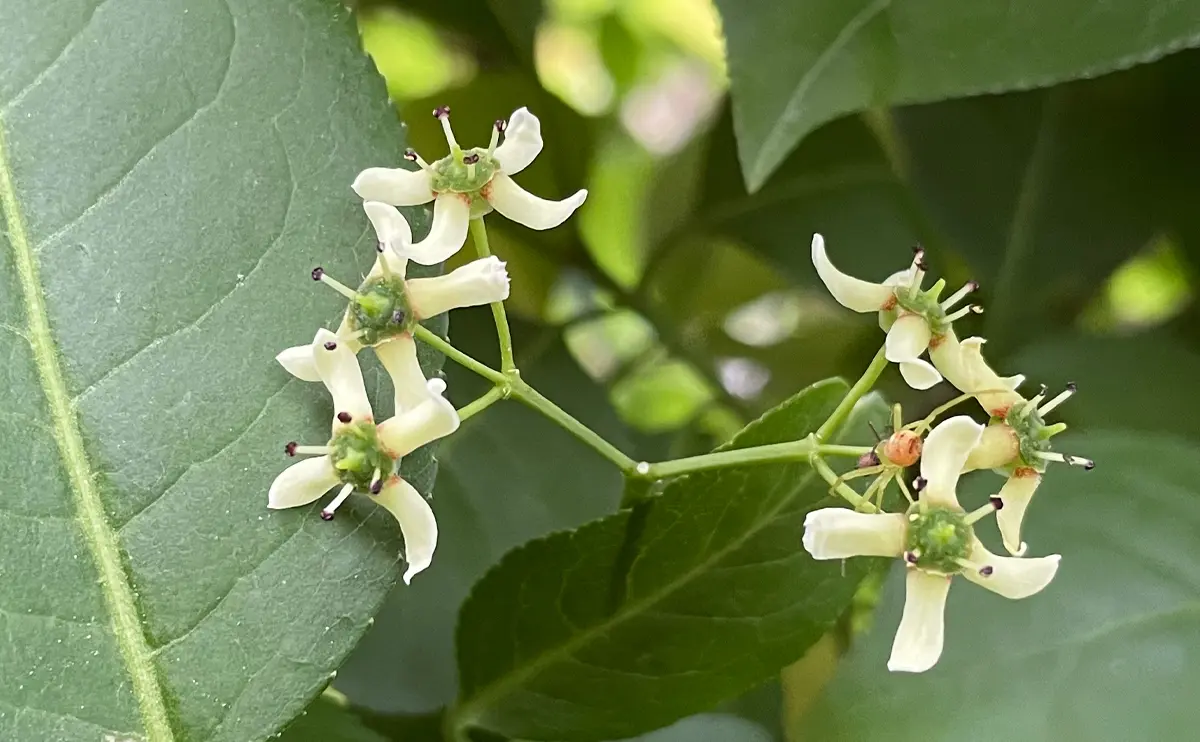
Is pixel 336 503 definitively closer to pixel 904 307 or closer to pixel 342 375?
pixel 342 375

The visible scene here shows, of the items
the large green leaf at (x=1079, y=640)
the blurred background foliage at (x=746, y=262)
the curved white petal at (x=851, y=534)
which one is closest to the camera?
the curved white petal at (x=851, y=534)

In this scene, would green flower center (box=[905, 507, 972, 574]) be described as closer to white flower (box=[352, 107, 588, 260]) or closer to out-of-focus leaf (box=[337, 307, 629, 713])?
white flower (box=[352, 107, 588, 260])

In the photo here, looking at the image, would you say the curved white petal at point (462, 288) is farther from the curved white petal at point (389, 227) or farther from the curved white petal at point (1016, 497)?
the curved white petal at point (1016, 497)

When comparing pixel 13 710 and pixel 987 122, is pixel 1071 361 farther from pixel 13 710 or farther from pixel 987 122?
pixel 13 710

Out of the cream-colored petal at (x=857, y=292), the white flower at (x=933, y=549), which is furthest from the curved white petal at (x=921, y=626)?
the cream-colored petal at (x=857, y=292)

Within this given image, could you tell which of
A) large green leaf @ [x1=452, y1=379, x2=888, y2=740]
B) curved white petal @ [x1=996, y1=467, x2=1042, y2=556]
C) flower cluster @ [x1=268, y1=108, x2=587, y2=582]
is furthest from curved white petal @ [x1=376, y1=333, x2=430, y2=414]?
curved white petal @ [x1=996, y1=467, x2=1042, y2=556]

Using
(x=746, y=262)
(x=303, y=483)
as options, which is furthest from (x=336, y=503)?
(x=746, y=262)
